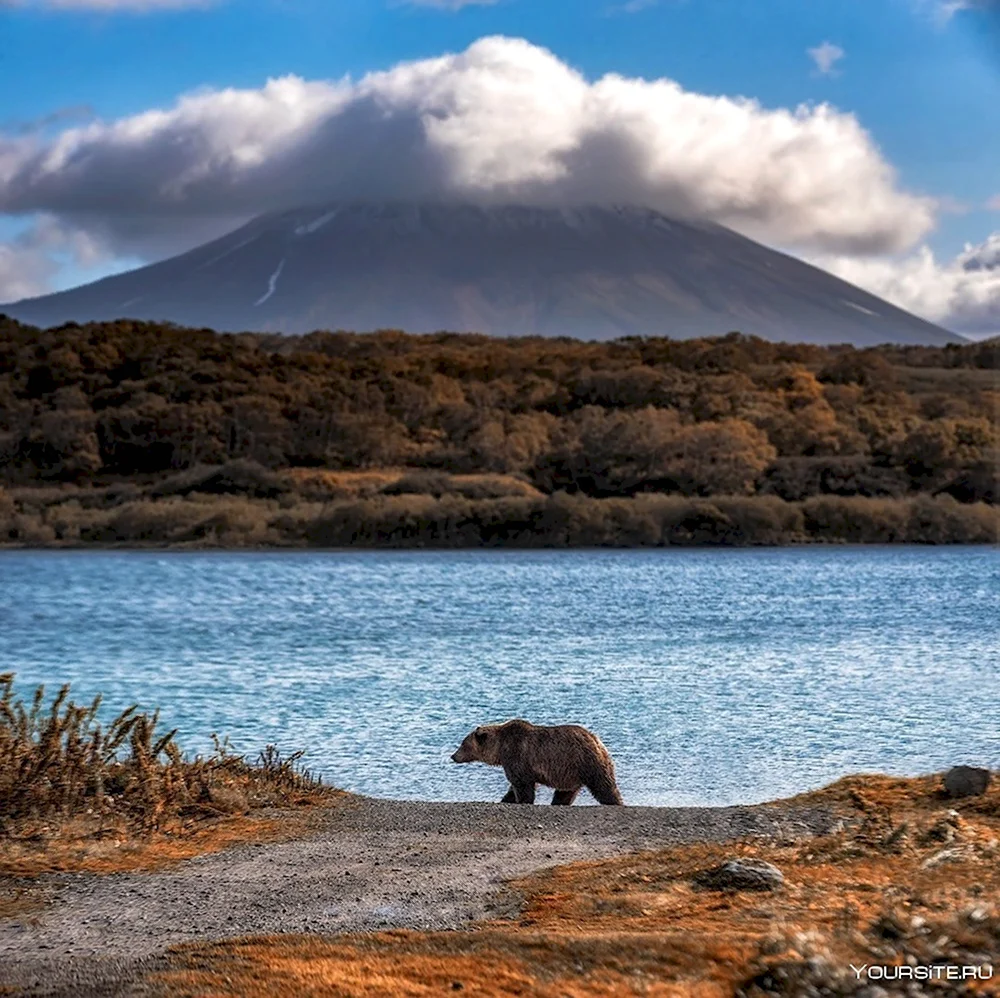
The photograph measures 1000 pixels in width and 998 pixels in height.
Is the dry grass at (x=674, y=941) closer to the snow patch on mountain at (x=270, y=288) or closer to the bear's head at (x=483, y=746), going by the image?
the bear's head at (x=483, y=746)

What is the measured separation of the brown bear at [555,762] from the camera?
10.8 meters

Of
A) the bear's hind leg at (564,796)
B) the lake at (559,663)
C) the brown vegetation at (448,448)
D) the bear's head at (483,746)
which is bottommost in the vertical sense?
the lake at (559,663)

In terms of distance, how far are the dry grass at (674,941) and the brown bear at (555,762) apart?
280 cm

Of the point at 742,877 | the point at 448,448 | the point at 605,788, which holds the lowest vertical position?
the point at 605,788

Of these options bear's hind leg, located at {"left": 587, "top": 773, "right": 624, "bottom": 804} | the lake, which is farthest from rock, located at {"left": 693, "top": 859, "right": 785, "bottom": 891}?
the lake

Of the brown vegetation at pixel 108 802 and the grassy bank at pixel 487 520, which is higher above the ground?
the grassy bank at pixel 487 520

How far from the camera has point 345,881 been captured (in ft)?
25.6

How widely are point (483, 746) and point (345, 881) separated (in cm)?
355

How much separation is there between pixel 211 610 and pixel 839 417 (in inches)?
1812

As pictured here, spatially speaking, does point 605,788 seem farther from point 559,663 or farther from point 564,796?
point 559,663

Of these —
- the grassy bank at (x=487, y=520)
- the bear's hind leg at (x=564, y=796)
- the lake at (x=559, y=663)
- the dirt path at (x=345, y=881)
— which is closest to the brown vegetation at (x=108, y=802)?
the dirt path at (x=345, y=881)

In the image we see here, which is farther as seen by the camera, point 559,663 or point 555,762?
point 559,663

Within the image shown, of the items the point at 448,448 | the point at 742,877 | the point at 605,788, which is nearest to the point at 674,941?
the point at 742,877

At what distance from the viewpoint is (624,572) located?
1988 inches
